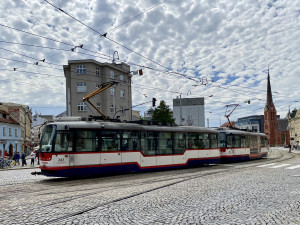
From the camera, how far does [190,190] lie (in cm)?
1055

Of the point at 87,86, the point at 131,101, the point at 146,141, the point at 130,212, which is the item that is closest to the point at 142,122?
the point at 146,141

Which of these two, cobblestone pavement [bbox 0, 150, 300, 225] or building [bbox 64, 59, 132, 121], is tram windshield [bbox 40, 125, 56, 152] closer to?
cobblestone pavement [bbox 0, 150, 300, 225]

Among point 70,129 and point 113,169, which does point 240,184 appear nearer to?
point 113,169

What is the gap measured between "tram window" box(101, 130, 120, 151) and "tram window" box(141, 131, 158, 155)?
72.9 inches

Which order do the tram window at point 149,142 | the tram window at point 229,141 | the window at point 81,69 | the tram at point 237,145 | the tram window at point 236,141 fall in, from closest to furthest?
1. the tram window at point 149,142
2. the tram at point 237,145
3. the tram window at point 229,141
4. the tram window at point 236,141
5. the window at point 81,69

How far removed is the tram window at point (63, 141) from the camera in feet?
45.4

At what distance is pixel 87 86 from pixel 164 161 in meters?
28.0

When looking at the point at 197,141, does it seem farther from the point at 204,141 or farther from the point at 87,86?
the point at 87,86

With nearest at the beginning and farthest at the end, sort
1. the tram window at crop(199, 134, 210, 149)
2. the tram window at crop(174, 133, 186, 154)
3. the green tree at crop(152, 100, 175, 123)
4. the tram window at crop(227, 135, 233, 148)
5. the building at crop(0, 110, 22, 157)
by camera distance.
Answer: the tram window at crop(174, 133, 186, 154), the tram window at crop(199, 134, 210, 149), the tram window at crop(227, 135, 233, 148), the building at crop(0, 110, 22, 157), the green tree at crop(152, 100, 175, 123)

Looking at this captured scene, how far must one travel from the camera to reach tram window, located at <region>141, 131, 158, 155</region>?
17.2 m

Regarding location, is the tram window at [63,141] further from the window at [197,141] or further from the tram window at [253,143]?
the tram window at [253,143]

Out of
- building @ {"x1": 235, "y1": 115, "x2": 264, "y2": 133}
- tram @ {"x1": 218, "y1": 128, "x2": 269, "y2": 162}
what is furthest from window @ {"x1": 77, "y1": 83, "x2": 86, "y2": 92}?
building @ {"x1": 235, "y1": 115, "x2": 264, "y2": 133}

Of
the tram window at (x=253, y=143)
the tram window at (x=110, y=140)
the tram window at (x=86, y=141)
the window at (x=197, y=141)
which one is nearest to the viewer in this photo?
the tram window at (x=86, y=141)

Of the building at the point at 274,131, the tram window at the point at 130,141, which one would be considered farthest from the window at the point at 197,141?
the building at the point at 274,131
